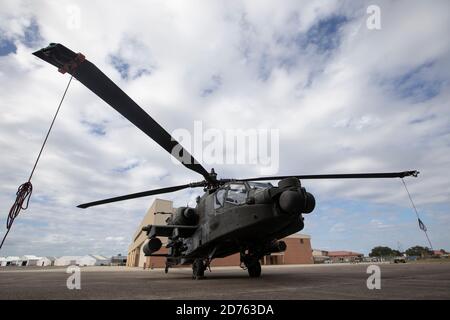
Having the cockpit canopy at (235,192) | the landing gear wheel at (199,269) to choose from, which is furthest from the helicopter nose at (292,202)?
the landing gear wheel at (199,269)

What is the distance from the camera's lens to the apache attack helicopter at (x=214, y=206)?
4426mm

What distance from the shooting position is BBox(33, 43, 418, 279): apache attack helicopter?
4426 millimetres

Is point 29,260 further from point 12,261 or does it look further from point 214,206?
point 214,206

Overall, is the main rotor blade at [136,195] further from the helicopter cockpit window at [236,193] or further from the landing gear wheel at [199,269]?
the landing gear wheel at [199,269]

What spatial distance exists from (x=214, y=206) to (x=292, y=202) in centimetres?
312

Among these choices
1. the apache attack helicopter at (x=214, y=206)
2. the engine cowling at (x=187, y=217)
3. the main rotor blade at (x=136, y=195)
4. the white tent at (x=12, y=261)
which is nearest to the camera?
the apache attack helicopter at (x=214, y=206)

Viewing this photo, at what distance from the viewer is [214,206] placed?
8.74 m

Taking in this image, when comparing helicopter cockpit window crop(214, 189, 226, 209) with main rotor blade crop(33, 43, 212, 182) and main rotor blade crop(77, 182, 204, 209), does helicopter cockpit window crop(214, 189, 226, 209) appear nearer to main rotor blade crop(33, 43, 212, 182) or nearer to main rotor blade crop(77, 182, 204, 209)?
main rotor blade crop(77, 182, 204, 209)

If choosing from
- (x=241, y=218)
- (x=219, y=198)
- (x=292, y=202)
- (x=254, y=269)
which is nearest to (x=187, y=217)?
(x=219, y=198)

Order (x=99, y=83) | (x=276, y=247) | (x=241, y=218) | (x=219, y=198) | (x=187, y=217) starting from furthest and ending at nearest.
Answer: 1. (x=187, y=217)
2. (x=276, y=247)
3. (x=219, y=198)
4. (x=241, y=218)
5. (x=99, y=83)

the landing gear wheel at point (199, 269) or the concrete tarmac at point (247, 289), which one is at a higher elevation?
the landing gear wheel at point (199, 269)

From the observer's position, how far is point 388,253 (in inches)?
3907

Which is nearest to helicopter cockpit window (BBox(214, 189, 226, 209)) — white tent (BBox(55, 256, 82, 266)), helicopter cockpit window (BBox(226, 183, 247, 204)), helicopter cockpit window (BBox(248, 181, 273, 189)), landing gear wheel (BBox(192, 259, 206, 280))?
helicopter cockpit window (BBox(226, 183, 247, 204))
